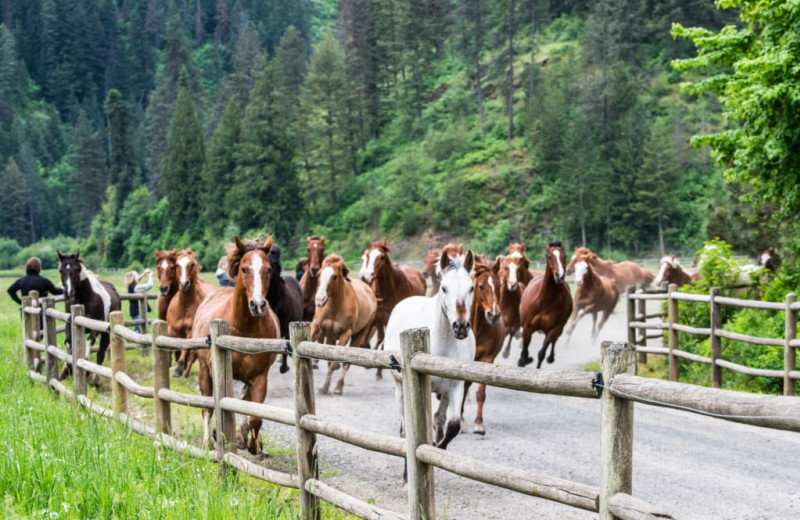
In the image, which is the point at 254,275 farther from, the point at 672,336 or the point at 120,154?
the point at 120,154

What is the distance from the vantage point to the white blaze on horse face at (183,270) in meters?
12.5

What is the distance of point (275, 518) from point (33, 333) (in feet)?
32.5

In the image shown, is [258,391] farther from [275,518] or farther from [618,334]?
[618,334]

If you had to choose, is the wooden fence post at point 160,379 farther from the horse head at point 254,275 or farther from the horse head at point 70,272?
the horse head at point 70,272

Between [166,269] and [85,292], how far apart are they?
4.81 feet

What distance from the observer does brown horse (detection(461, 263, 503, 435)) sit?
29.4 feet

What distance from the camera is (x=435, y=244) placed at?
56938 mm

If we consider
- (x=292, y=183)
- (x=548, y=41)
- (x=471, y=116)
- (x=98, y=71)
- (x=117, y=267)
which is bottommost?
(x=117, y=267)

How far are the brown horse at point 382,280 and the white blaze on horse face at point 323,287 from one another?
1504mm

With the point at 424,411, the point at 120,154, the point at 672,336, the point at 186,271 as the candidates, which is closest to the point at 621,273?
the point at 672,336

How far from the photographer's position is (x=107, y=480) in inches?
207

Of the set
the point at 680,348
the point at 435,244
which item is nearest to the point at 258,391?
the point at 680,348

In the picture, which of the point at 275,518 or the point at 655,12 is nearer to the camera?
the point at 275,518

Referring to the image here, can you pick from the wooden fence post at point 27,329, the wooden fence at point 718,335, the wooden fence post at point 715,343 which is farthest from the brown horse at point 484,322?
the wooden fence post at point 27,329
